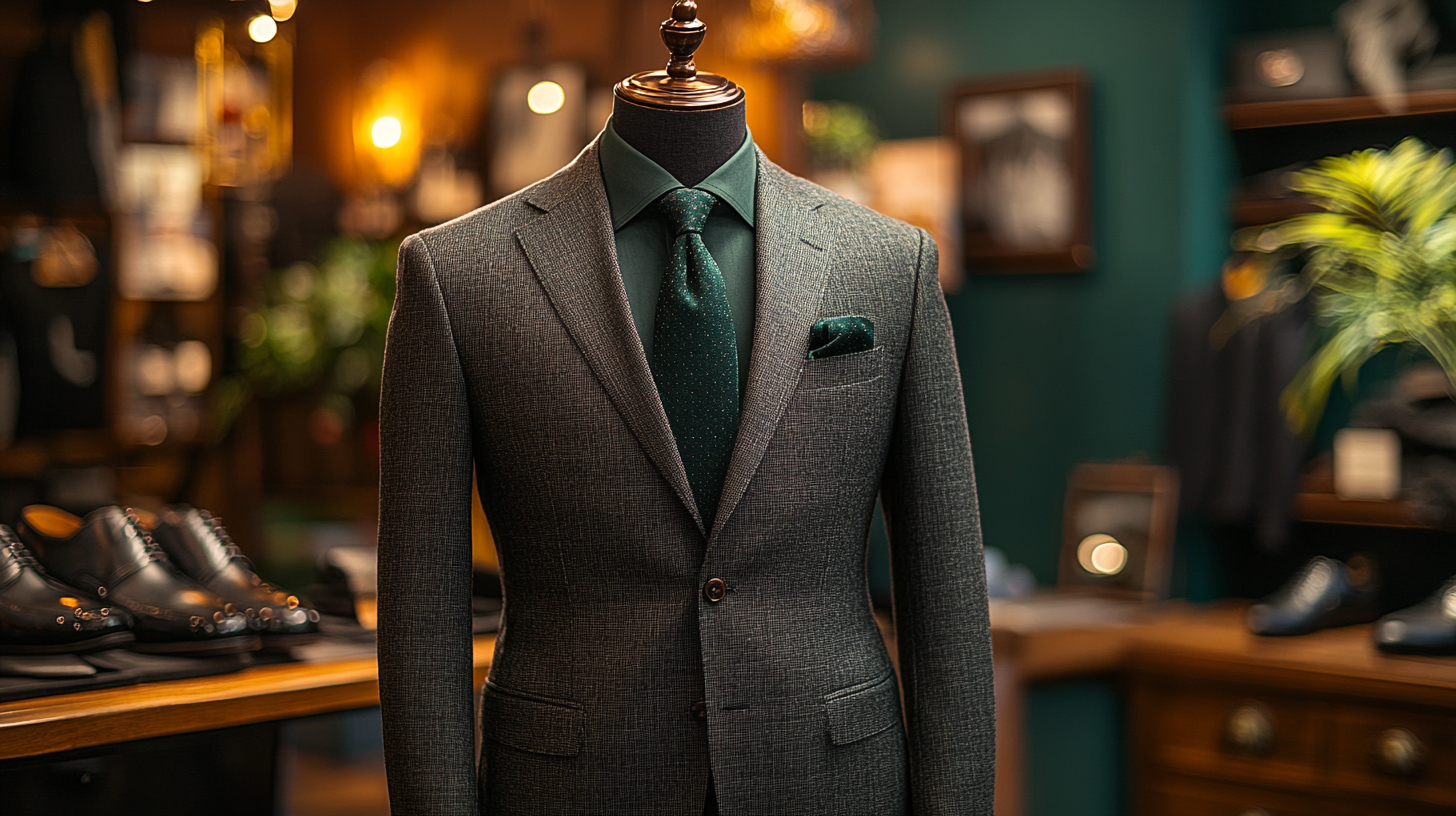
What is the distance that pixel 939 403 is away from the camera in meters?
1.46

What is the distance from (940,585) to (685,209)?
0.49m

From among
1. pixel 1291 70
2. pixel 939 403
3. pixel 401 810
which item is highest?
pixel 1291 70

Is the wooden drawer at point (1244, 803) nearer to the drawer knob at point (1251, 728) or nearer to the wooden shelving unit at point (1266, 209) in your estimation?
the drawer knob at point (1251, 728)

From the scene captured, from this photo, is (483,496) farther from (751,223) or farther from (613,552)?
(751,223)

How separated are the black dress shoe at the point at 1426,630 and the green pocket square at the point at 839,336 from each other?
2432mm

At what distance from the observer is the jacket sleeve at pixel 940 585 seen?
1.44 metres

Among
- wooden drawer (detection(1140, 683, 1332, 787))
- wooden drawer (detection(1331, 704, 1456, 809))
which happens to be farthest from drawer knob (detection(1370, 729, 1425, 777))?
wooden drawer (detection(1140, 683, 1332, 787))

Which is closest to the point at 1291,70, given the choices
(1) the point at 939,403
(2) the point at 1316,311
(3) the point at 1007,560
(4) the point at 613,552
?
(2) the point at 1316,311

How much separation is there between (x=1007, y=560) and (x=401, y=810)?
3.98 metres

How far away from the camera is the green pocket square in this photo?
139cm

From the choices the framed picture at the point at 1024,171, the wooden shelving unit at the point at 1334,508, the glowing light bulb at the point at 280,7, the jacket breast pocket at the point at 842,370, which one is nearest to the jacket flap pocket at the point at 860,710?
the jacket breast pocket at the point at 842,370

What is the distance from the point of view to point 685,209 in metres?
1.41

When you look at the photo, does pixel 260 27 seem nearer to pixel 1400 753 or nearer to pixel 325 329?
pixel 325 329

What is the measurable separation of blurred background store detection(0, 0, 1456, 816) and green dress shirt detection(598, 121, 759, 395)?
1097 millimetres
